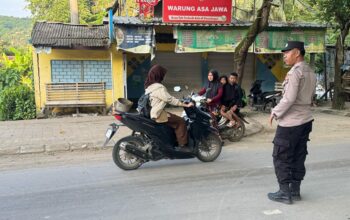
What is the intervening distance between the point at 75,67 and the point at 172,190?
8771mm

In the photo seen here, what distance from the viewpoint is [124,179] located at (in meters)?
5.55

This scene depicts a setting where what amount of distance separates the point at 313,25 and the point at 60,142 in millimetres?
9774

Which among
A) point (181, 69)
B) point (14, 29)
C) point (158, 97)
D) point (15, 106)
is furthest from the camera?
point (14, 29)

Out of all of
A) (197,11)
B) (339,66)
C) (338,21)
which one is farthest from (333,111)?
(197,11)

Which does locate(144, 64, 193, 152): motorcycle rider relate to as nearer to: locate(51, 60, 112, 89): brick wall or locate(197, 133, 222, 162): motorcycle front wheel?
locate(197, 133, 222, 162): motorcycle front wheel

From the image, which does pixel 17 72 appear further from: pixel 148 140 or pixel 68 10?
pixel 68 10

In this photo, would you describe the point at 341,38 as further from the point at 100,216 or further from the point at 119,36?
the point at 100,216

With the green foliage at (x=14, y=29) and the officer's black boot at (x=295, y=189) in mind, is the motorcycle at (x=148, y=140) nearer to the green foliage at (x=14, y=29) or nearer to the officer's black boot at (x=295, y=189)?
the officer's black boot at (x=295, y=189)

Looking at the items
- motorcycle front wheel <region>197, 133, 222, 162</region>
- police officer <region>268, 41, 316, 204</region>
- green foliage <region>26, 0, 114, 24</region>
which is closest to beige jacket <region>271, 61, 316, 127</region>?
police officer <region>268, 41, 316, 204</region>

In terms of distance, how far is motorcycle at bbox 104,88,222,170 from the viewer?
587 centimetres

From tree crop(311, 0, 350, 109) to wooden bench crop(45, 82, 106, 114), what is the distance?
793cm

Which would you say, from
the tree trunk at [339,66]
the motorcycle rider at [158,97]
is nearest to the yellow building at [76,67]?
the motorcycle rider at [158,97]

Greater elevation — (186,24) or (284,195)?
(186,24)

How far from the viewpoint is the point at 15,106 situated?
1275 cm
